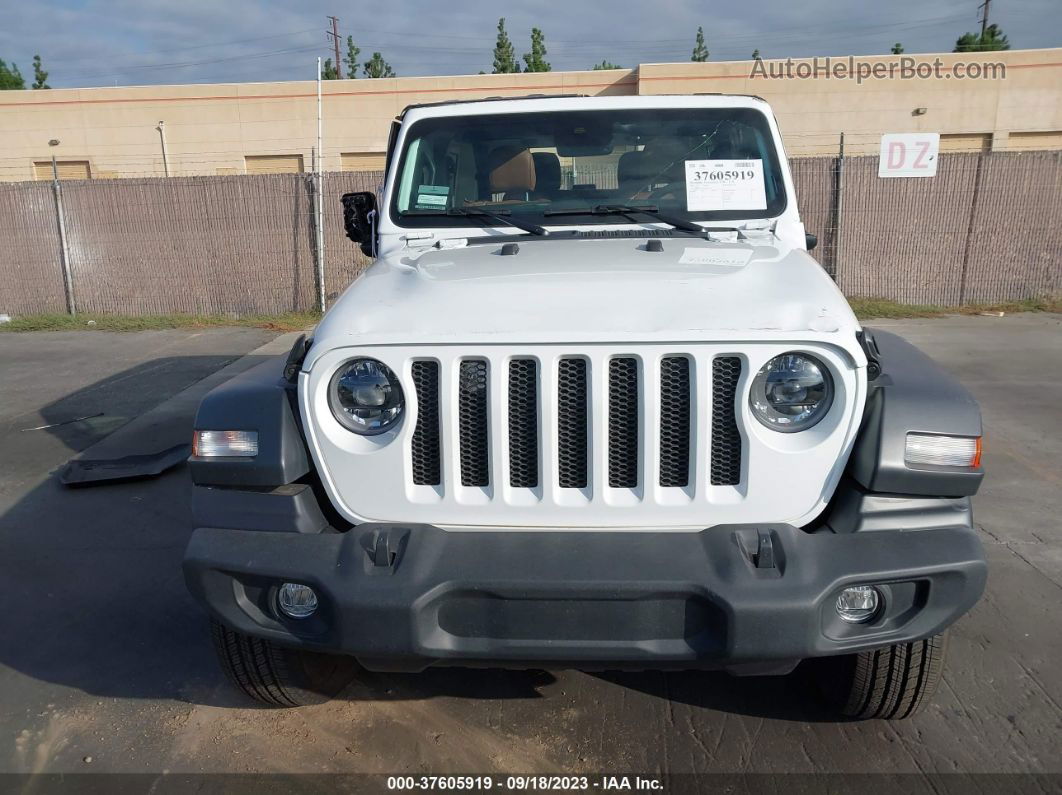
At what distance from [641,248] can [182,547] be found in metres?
2.84

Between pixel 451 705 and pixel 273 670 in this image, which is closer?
pixel 273 670

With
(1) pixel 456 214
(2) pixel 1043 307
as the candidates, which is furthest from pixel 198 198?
(2) pixel 1043 307

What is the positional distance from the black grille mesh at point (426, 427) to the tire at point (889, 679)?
4.56 ft

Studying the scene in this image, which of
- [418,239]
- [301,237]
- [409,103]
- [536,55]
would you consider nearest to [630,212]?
[418,239]

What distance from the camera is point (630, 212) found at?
3.43 m

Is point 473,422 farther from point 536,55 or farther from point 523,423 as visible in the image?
point 536,55

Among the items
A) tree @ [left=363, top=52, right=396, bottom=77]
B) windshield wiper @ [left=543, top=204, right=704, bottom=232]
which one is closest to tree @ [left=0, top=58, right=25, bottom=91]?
tree @ [left=363, top=52, right=396, bottom=77]

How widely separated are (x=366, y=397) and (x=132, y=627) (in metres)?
1.92

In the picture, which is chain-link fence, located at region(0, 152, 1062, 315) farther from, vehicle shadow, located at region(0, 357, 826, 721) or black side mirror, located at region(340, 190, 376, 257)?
black side mirror, located at region(340, 190, 376, 257)

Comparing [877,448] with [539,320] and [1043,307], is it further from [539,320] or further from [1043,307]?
[1043,307]

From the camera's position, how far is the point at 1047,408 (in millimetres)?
6453

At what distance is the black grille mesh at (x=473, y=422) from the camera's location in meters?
2.25

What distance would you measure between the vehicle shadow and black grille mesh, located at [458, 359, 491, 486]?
1064mm

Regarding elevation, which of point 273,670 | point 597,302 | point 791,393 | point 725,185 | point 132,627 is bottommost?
point 132,627
